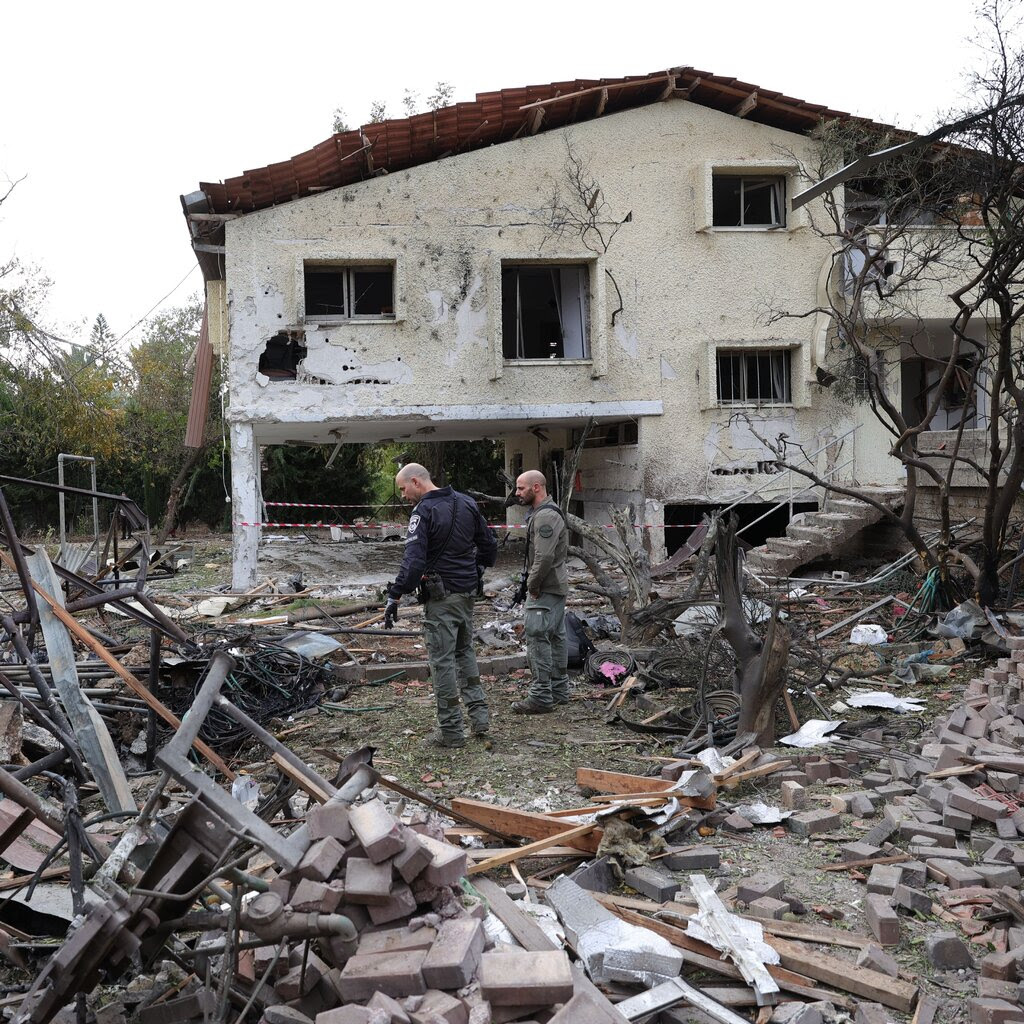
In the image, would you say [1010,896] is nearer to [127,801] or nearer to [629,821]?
[629,821]

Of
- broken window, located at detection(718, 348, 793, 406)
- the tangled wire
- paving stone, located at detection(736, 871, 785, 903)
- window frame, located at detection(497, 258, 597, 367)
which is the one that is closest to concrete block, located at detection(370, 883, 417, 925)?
paving stone, located at detection(736, 871, 785, 903)

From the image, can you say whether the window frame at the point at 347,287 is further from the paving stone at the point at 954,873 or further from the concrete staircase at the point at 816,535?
the paving stone at the point at 954,873

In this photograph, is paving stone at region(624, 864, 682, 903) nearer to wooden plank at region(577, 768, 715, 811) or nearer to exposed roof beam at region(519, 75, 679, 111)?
wooden plank at region(577, 768, 715, 811)

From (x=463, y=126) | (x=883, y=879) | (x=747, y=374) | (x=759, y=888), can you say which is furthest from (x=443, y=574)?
(x=747, y=374)

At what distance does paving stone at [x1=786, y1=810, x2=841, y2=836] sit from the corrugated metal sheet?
1214 centimetres

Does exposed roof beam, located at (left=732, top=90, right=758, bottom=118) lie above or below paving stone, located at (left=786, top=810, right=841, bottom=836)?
above

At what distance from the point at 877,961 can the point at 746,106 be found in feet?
48.8

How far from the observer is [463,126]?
15023 millimetres

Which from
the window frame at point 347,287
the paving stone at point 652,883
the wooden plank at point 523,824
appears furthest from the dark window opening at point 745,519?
the paving stone at point 652,883

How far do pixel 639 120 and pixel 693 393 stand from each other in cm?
459

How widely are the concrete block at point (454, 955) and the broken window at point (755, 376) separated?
14383 mm

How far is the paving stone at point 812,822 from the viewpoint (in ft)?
16.9

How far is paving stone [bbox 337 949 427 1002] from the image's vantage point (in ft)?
9.77

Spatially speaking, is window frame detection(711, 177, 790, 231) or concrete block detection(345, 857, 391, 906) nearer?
concrete block detection(345, 857, 391, 906)
